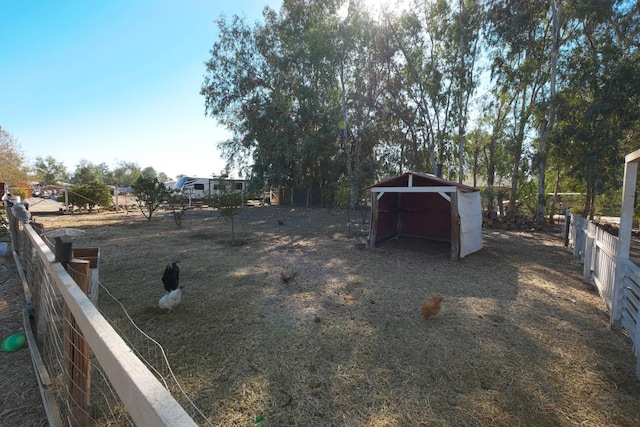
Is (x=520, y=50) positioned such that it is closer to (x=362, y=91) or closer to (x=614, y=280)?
(x=362, y=91)

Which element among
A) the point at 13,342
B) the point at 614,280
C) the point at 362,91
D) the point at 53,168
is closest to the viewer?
the point at 13,342

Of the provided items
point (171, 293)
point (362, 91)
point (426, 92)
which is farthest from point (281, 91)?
point (171, 293)

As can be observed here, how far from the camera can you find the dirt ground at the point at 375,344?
93.0 inches

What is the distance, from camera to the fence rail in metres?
0.75

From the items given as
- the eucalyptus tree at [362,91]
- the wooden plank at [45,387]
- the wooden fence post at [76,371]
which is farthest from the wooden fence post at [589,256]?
the eucalyptus tree at [362,91]

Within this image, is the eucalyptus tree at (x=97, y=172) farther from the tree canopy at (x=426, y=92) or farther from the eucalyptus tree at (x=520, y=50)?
the eucalyptus tree at (x=520, y=50)

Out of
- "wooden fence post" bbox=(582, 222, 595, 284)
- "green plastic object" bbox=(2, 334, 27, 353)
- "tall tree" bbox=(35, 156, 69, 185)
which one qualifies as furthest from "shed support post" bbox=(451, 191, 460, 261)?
"tall tree" bbox=(35, 156, 69, 185)

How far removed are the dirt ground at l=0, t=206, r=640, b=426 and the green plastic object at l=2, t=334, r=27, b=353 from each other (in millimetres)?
142

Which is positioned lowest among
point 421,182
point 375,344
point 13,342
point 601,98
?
point 375,344

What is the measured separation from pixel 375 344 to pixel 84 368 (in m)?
2.61

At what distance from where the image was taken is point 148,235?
9867 millimetres

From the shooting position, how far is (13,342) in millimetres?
2939

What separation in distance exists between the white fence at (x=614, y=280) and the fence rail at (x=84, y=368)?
4.03m

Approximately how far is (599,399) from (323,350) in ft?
7.97
